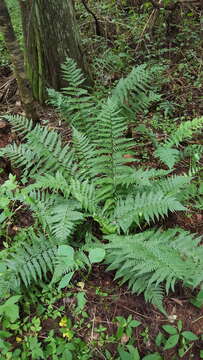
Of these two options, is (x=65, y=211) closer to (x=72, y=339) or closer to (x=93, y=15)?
(x=72, y=339)

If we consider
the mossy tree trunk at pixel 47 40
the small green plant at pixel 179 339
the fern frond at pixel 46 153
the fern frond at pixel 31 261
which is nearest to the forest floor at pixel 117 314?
the small green plant at pixel 179 339

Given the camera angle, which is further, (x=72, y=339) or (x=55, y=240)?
(x=55, y=240)

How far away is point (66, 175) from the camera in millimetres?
3029

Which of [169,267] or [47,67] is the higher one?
[47,67]

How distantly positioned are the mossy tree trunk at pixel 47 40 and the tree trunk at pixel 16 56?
752 mm

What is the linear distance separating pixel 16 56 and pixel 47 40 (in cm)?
86

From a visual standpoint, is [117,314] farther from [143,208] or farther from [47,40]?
[47,40]

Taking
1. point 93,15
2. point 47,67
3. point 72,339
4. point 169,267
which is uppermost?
point 93,15

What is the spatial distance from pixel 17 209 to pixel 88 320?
1.21 m

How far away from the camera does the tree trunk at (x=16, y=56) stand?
299 cm

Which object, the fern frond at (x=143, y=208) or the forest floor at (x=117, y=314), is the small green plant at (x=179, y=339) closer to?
the forest floor at (x=117, y=314)

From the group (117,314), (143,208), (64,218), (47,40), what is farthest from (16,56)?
(117,314)

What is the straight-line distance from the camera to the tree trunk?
299 cm

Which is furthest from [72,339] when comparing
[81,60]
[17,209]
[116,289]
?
[81,60]
